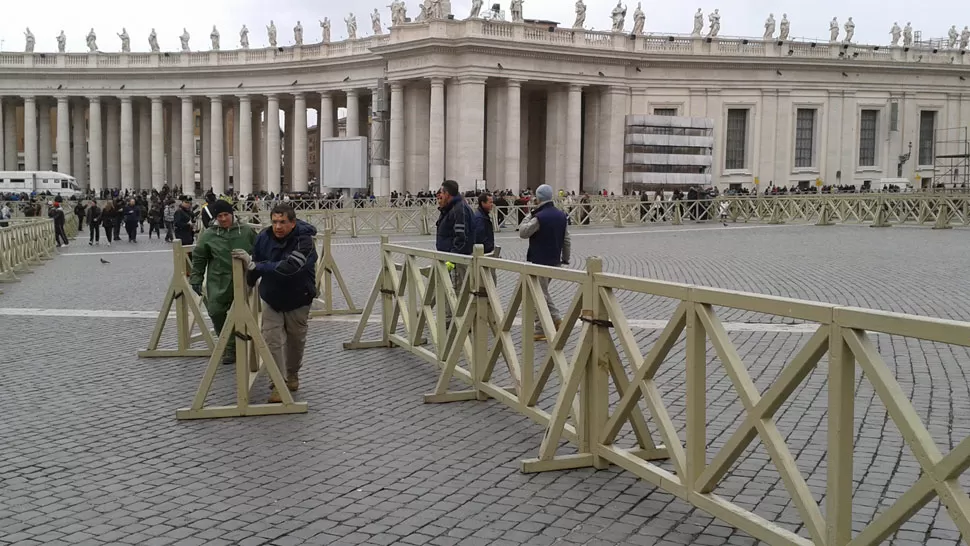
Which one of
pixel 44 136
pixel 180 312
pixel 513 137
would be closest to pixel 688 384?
pixel 180 312

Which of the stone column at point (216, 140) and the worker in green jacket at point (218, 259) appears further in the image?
the stone column at point (216, 140)

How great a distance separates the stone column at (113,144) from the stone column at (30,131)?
5.64 meters

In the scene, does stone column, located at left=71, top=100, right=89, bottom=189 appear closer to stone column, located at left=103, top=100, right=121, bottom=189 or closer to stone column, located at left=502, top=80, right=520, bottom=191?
stone column, located at left=103, top=100, right=121, bottom=189

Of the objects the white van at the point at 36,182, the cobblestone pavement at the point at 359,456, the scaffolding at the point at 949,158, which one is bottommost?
the cobblestone pavement at the point at 359,456

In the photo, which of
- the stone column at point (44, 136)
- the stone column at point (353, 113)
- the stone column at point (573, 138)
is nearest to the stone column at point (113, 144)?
the stone column at point (44, 136)

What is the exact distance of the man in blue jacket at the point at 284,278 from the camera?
24.7 ft

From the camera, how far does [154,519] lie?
5.05 metres

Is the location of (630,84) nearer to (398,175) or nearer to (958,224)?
(398,175)

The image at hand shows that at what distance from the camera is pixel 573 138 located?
51.6 m

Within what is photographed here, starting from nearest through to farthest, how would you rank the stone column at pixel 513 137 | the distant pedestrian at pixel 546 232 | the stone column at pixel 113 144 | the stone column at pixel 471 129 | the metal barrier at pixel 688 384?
1. the metal barrier at pixel 688 384
2. the distant pedestrian at pixel 546 232
3. the stone column at pixel 471 129
4. the stone column at pixel 513 137
5. the stone column at pixel 113 144

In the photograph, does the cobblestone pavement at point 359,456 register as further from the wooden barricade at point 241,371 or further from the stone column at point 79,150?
the stone column at point 79,150

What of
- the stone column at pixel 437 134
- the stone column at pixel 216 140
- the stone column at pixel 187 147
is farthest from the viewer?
the stone column at pixel 216 140

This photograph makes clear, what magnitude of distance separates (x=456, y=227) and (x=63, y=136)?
64776mm

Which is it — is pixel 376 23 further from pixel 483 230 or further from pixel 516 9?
pixel 483 230
